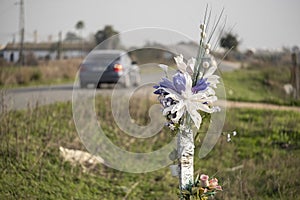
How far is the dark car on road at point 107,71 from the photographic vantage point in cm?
966

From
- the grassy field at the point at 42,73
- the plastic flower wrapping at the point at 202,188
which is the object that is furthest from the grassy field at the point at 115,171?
the grassy field at the point at 42,73

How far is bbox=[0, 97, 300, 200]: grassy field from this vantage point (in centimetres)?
461

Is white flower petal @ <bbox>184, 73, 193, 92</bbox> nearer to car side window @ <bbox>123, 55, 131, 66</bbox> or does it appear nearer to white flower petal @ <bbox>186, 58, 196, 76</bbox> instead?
white flower petal @ <bbox>186, 58, 196, 76</bbox>

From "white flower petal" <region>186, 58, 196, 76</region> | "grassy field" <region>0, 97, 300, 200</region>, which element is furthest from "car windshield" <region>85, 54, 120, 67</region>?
"white flower petal" <region>186, 58, 196, 76</region>

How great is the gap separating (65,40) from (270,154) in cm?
1495

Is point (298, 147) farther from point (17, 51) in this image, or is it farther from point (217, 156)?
point (17, 51)

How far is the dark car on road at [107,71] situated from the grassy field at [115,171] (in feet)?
8.48

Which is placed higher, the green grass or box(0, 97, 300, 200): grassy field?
the green grass

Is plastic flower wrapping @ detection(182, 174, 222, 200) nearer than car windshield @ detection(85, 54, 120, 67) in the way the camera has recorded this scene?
Yes

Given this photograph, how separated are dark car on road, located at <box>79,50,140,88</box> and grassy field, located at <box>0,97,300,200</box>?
8.48 ft

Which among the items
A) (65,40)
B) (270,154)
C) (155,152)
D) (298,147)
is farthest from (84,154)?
(65,40)

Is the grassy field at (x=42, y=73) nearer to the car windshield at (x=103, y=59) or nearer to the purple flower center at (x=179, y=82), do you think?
the car windshield at (x=103, y=59)

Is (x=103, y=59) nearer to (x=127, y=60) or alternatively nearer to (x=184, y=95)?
(x=127, y=60)

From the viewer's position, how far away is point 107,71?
32.4ft
